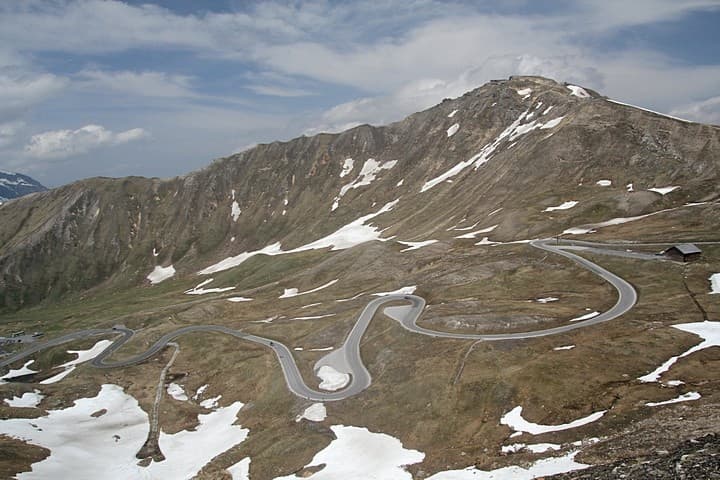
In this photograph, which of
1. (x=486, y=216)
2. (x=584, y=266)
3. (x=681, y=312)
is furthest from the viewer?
(x=486, y=216)

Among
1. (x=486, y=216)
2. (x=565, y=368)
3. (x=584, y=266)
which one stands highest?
(x=486, y=216)

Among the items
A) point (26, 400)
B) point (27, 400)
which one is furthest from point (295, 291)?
point (26, 400)

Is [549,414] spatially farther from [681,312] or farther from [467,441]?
[681,312]

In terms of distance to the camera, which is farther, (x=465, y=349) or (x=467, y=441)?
(x=465, y=349)

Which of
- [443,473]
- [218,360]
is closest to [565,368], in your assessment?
[443,473]

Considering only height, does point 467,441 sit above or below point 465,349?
below

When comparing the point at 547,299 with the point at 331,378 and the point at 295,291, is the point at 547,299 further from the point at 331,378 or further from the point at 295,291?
the point at 295,291

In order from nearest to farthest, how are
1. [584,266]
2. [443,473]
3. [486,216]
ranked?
[443,473]
[584,266]
[486,216]

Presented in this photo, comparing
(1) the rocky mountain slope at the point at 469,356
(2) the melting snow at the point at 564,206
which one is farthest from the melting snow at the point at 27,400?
(2) the melting snow at the point at 564,206
